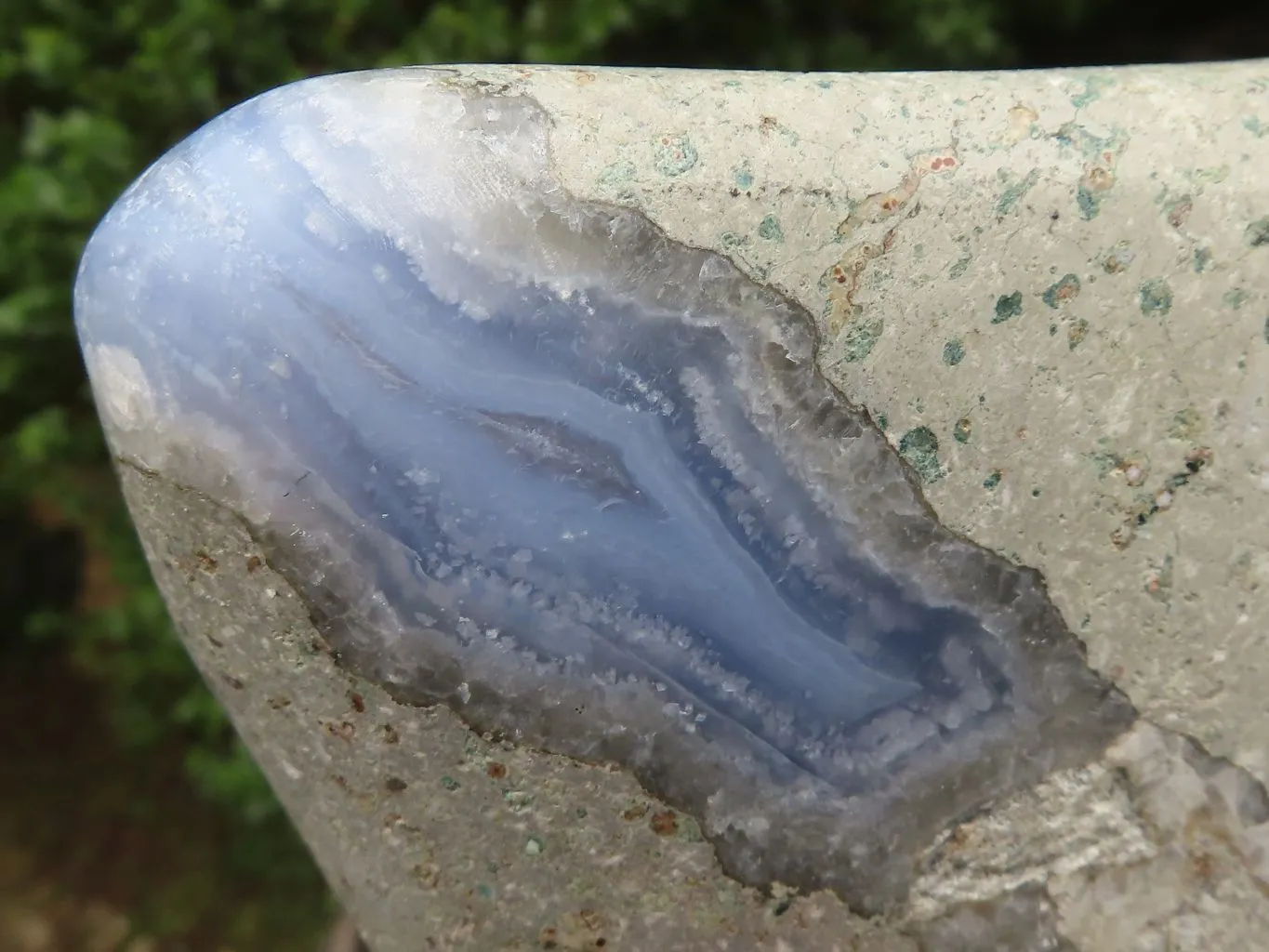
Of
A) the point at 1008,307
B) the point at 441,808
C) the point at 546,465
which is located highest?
the point at 1008,307

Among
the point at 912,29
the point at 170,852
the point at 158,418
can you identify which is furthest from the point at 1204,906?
the point at 170,852

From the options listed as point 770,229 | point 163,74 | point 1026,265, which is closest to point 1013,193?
point 1026,265

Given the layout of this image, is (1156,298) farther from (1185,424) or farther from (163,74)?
(163,74)

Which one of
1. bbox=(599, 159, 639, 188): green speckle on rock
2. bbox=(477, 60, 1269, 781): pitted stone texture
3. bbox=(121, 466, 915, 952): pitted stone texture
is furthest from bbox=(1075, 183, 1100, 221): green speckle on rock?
bbox=(121, 466, 915, 952): pitted stone texture

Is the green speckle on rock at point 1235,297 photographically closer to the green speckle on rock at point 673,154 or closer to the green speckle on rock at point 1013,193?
the green speckle on rock at point 1013,193

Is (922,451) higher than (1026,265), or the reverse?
(1026,265)

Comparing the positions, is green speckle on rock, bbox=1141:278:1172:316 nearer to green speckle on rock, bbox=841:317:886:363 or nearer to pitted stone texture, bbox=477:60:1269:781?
pitted stone texture, bbox=477:60:1269:781

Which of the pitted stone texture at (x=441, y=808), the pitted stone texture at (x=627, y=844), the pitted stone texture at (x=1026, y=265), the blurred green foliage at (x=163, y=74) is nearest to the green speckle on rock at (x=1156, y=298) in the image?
the pitted stone texture at (x=1026, y=265)
